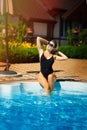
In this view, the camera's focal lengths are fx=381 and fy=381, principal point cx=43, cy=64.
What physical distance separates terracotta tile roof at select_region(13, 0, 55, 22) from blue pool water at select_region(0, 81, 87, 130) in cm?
1867

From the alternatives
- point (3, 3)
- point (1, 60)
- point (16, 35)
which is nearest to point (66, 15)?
point (16, 35)

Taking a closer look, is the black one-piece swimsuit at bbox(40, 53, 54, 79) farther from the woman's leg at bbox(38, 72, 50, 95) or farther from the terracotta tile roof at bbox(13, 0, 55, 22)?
the terracotta tile roof at bbox(13, 0, 55, 22)

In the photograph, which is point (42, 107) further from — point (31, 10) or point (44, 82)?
point (31, 10)

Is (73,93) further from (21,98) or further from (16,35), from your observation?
(16,35)

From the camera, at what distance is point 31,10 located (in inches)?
1214

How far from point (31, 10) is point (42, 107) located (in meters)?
22.2

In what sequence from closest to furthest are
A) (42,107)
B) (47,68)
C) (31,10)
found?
(42,107) < (47,68) < (31,10)

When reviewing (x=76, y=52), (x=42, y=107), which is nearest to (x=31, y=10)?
(x=76, y=52)

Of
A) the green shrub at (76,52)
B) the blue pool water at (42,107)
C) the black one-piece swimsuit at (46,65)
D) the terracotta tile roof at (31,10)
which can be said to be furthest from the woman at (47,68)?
the terracotta tile roof at (31,10)

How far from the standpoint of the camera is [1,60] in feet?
62.7

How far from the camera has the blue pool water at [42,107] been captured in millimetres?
7500

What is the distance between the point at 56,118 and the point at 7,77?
5.34 meters

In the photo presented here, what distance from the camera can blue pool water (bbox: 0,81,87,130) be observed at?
295 inches

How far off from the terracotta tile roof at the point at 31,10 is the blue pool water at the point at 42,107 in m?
18.7
